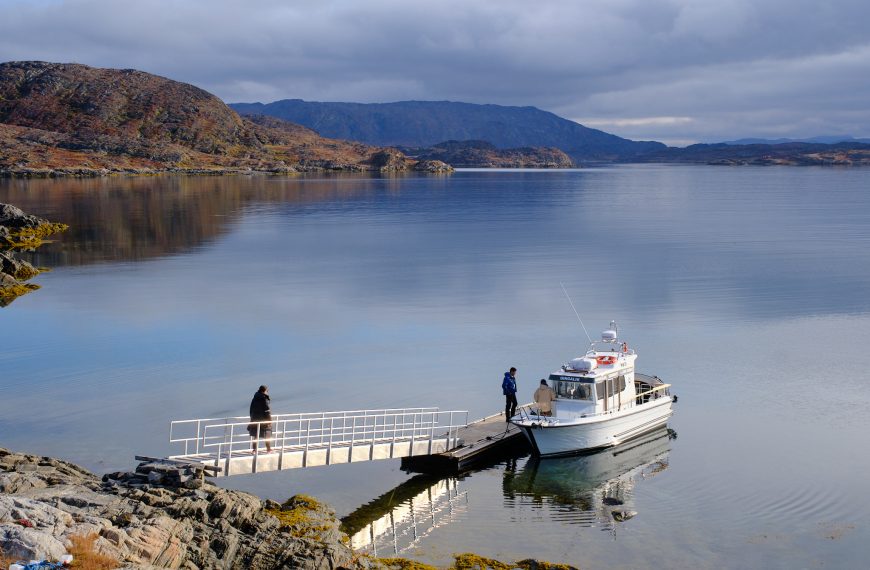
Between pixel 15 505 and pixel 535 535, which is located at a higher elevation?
pixel 15 505

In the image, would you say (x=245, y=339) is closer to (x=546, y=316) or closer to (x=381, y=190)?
(x=546, y=316)

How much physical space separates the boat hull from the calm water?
0.45m

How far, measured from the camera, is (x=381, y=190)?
174m

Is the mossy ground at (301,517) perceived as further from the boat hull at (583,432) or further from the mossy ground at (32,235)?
the mossy ground at (32,235)

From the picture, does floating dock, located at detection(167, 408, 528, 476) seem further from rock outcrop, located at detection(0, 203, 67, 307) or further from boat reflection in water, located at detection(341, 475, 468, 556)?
rock outcrop, located at detection(0, 203, 67, 307)

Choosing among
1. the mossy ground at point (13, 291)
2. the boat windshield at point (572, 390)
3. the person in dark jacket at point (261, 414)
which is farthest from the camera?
the mossy ground at point (13, 291)

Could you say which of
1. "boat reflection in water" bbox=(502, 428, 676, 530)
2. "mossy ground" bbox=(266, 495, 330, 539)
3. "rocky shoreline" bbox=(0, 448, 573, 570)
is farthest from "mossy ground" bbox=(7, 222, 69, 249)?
"mossy ground" bbox=(266, 495, 330, 539)

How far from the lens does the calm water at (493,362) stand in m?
21.6

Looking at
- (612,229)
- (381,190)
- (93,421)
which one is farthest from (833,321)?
(381,190)

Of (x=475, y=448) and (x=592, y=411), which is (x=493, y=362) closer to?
(x=592, y=411)

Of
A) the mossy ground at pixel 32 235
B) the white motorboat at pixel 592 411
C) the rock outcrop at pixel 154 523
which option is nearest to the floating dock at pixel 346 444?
the white motorboat at pixel 592 411

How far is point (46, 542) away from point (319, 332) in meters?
27.9

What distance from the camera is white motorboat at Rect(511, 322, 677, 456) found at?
85.2 ft

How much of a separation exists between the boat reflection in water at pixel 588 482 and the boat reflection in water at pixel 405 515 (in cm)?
154
